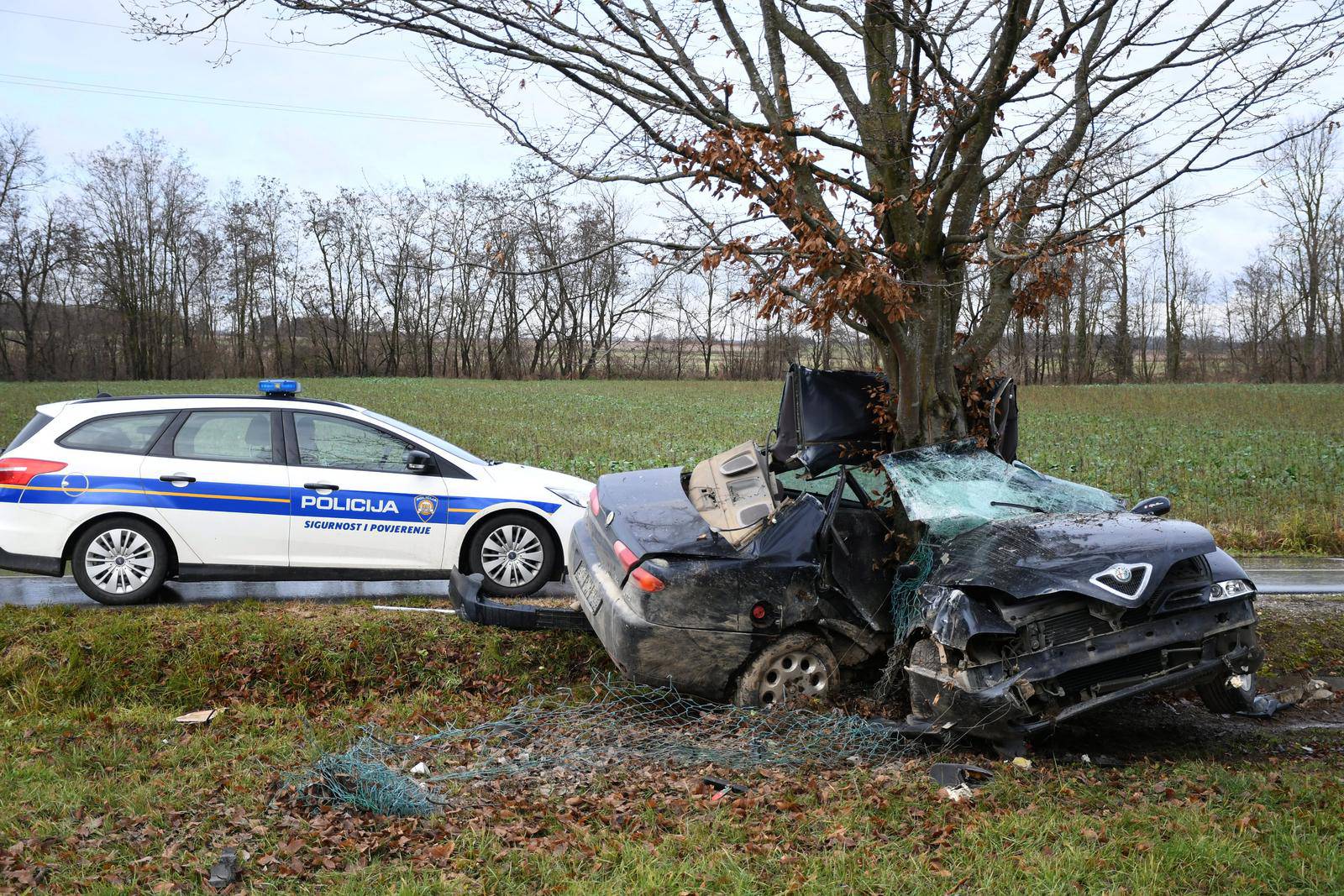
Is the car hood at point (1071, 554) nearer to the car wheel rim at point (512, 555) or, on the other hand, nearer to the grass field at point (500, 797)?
the grass field at point (500, 797)

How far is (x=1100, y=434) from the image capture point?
23172 millimetres

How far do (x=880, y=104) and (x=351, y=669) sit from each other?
6.42 metres

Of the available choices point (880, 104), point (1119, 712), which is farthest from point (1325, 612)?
point (880, 104)

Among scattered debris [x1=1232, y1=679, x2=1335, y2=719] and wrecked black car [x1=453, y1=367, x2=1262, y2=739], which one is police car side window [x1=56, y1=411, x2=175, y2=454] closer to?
wrecked black car [x1=453, y1=367, x2=1262, y2=739]

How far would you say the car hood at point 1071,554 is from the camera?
17.6 feet

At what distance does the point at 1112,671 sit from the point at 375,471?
588 centimetres

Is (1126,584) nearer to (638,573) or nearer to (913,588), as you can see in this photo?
(913,588)

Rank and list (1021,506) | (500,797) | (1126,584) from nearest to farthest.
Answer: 1. (500,797)
2. (1126,584)
3. (1021,506)

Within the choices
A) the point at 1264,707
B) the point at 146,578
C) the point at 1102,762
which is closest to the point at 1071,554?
the point at 1102,762

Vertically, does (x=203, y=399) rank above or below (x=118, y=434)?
above

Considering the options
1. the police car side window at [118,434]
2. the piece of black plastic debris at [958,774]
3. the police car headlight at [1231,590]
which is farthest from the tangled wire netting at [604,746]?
the police car side window at [118,434]

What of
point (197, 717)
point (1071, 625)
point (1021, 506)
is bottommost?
point (197, 717)

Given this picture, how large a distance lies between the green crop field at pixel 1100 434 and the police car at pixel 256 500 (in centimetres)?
717

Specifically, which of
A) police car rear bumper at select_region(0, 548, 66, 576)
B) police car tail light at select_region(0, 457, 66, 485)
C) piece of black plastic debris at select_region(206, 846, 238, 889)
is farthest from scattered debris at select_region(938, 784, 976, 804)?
police car tail light at select_region(0, 457, 66, 485)
